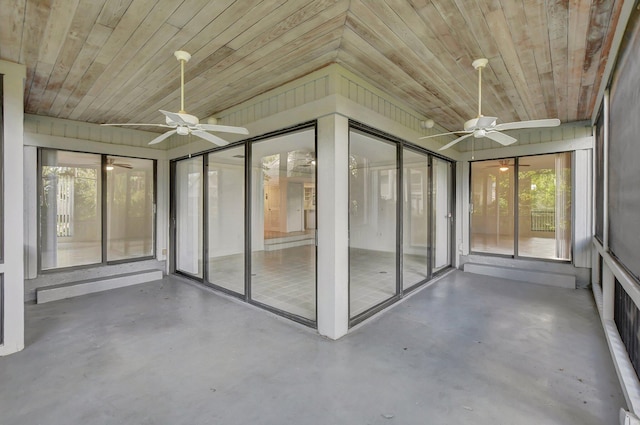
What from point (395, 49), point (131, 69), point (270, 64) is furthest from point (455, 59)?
point (131, 69)

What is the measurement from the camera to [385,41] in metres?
2.58

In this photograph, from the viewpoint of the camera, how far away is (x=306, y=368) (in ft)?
8.39

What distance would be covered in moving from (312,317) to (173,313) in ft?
6.22

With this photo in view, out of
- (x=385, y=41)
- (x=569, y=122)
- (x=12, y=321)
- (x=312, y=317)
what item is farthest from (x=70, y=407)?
(x=569, y=122)

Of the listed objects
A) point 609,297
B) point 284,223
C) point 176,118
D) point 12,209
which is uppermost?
point 176,118

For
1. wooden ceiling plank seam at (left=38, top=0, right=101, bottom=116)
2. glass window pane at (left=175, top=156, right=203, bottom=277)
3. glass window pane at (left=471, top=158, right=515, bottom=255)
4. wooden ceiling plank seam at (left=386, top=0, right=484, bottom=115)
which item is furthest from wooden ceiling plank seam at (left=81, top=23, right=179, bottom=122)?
glass window pane at (left=471, top=158, right=515, bottom=255)

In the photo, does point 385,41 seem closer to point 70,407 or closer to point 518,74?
point 518,74

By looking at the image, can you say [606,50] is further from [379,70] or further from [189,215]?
[189,215]

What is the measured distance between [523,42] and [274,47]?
2271mm

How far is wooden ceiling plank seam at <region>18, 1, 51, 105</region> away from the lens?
215cm

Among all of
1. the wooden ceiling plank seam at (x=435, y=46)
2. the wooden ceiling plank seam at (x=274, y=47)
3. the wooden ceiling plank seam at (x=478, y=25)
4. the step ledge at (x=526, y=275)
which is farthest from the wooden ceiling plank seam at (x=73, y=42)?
the step ledge at (x=526, y=275)

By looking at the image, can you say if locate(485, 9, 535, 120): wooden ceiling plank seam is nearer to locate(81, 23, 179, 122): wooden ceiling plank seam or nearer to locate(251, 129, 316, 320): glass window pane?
locate(251, 129, 316, 320): glass window pane

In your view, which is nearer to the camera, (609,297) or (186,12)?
(186,12)

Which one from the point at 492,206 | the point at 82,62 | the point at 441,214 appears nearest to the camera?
the point at 82,62
